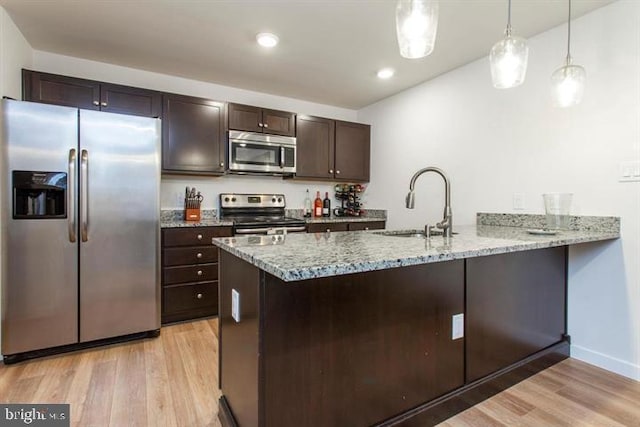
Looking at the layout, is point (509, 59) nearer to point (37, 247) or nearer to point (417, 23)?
point (417, 23)

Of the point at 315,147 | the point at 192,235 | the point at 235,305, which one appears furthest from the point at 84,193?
the point at 315,147

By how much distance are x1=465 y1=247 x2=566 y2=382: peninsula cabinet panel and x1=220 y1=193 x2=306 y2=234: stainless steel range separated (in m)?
2.00

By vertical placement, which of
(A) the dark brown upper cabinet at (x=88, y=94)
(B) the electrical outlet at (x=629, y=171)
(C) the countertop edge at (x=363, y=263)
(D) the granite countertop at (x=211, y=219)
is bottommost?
(C) the countertop edge at (x=363, y=263)

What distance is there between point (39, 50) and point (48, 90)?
1.60ft

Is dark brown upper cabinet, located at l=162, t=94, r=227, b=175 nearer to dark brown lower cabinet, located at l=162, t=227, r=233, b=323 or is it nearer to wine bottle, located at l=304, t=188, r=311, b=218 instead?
dark brown lower cabinet, located at l=162, t=227, r=233, b=323

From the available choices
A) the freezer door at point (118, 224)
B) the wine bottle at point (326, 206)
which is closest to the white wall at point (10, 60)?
the freezer door at point (118, 224)

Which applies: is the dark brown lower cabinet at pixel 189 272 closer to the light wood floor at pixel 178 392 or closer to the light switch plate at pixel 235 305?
the light wood floor at pixel 178 392

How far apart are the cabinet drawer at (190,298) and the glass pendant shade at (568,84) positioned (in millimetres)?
2957

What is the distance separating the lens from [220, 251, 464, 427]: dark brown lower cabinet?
1.16m

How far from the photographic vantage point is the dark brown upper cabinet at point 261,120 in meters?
3.34

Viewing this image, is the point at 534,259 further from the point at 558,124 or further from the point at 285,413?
the point at 285,413

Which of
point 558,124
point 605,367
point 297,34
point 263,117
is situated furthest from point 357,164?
point 605,367

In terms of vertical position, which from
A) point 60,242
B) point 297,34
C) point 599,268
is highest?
point 297,34

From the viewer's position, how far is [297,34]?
2457 mm
